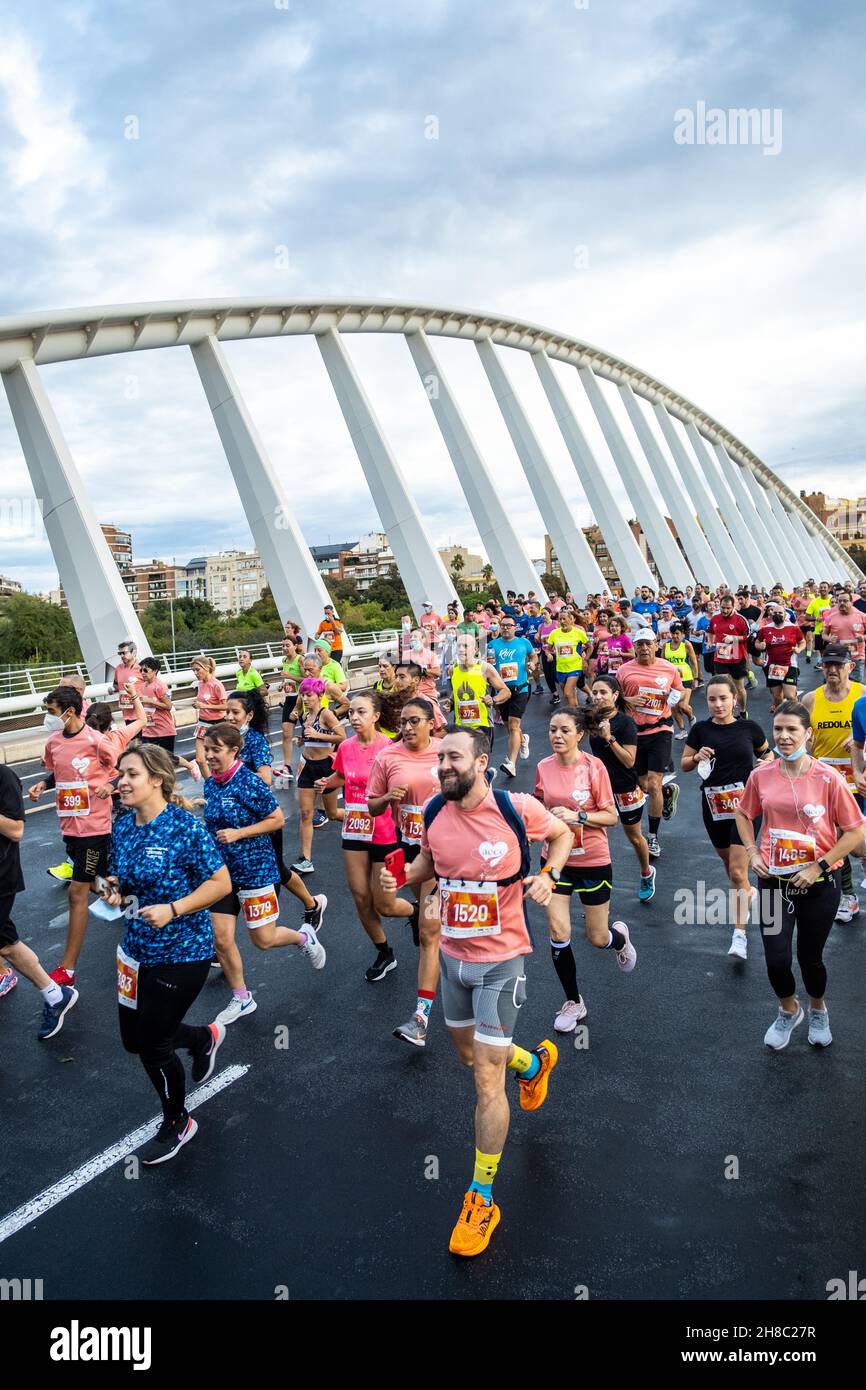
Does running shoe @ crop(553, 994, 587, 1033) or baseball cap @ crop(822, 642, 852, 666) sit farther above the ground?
baseball cap @ crop(822, 642, 852, 666)

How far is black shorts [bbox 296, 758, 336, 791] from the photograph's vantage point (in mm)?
8227

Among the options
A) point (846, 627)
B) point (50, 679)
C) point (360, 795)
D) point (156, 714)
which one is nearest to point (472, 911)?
point (360, 795)

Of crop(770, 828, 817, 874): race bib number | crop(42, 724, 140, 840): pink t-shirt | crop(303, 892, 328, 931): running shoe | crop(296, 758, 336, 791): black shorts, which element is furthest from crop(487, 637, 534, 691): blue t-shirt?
crop(770, 828, 817, 874): race bib number

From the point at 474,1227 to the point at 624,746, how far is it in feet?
13.1

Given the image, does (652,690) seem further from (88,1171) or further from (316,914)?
(88,1171)

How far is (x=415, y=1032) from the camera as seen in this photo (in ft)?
16.2

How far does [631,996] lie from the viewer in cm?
552

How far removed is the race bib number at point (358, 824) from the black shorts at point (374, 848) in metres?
0.03

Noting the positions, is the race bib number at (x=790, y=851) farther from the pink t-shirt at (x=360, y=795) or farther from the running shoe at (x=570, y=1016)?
the pink t-shirt at (x=360, y=795)

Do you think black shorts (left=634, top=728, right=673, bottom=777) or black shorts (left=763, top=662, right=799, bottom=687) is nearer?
black shorts (left=634, top=728, right=673, bottom=777)

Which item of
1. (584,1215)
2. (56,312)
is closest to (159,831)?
(584,1215)

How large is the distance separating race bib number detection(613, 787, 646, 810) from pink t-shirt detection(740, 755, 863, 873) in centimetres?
219

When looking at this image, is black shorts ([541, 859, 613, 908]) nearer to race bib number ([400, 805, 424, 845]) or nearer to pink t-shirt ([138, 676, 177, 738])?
race bib number ([400, 805, 424, 845])
